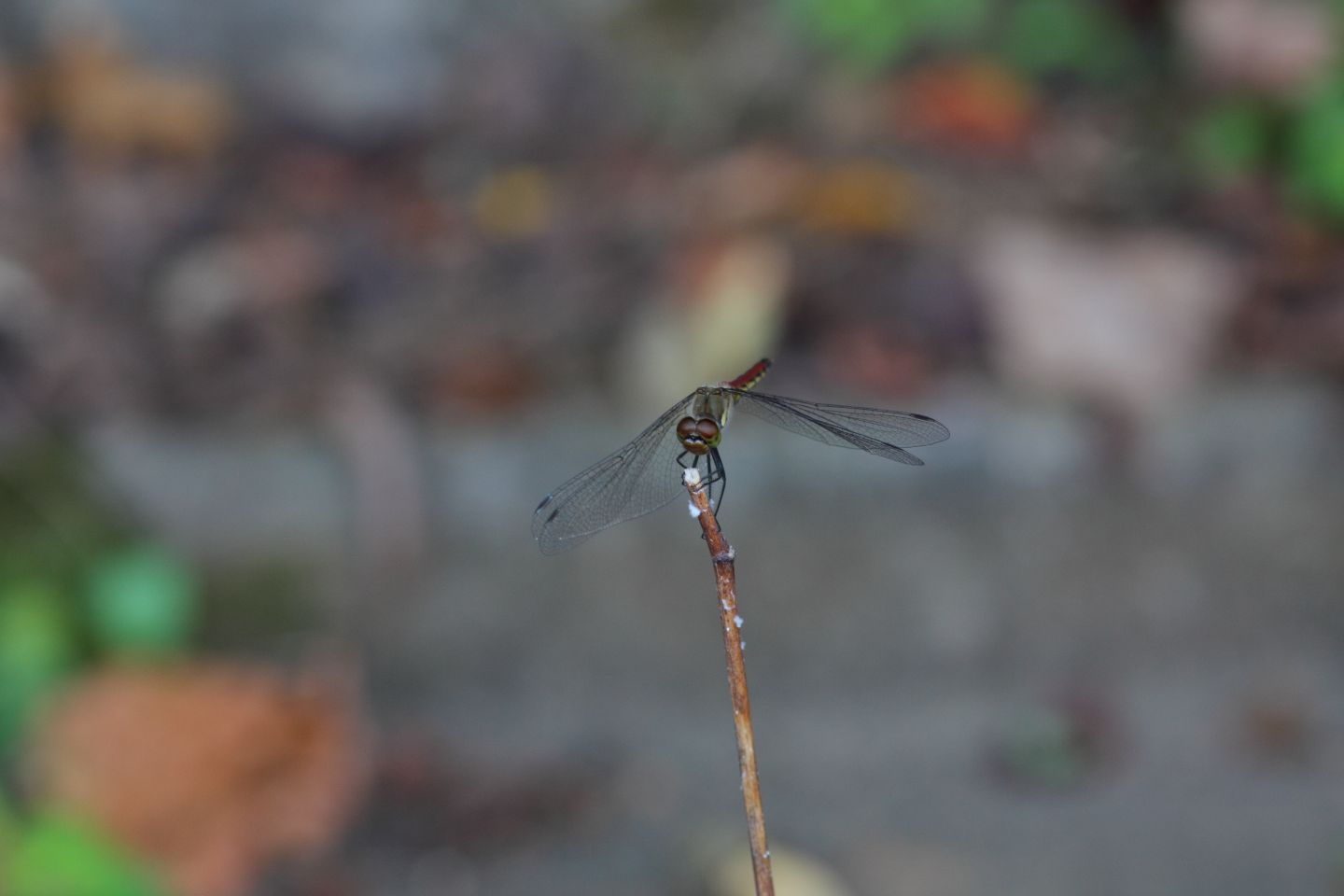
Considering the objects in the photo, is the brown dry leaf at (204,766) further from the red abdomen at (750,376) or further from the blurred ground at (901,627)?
the red abdomen at (750,376)

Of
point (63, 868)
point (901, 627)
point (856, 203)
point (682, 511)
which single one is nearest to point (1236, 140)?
point (856, 203)

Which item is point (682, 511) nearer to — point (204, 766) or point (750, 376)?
point (204, 766)

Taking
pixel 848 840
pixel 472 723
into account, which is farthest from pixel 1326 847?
pixel 472 723

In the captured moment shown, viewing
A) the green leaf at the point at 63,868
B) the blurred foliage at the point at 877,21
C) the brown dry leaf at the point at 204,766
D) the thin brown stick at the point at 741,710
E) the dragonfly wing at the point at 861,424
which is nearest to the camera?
the thin brown stick at the point at 741,710

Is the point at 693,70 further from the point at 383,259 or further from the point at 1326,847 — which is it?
the point at 1326,847

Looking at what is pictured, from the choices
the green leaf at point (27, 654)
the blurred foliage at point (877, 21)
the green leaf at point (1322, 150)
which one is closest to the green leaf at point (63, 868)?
the green leaf at point (27, 654)

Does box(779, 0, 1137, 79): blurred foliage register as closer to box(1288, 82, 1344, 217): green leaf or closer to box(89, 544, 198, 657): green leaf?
box(1288, 82, 1344, 217): green leaf
